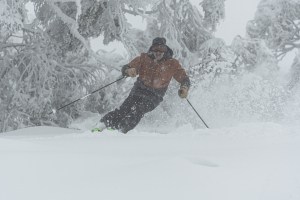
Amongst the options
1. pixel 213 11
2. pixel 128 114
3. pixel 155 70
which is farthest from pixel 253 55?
pixel 128 114

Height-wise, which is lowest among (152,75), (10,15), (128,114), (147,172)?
(128,114)

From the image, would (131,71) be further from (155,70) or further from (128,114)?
(128,114)

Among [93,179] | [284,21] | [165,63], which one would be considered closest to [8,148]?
[93,179]

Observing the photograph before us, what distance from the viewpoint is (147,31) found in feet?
45.0

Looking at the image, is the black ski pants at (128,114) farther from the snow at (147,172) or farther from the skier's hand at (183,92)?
the snow at (147,172)

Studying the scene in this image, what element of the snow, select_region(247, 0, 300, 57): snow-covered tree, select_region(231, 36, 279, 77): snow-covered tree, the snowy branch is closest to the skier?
the snow

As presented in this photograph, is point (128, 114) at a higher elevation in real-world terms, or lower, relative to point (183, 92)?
higher

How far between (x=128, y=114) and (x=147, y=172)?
4.41 metres

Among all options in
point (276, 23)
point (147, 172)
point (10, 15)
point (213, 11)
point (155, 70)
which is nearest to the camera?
point (147, 172)

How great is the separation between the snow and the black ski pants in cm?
278

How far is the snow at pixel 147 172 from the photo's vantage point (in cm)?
310

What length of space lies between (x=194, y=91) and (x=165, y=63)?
4918mm

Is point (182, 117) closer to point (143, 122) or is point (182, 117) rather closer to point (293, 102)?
point (143, 122)

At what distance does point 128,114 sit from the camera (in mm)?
7902
